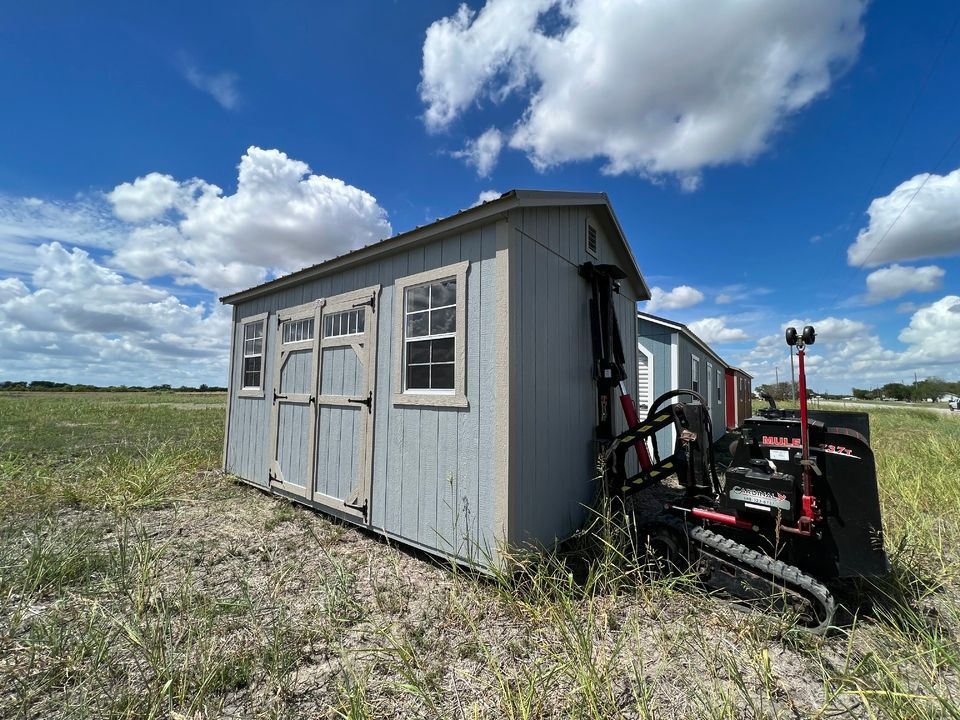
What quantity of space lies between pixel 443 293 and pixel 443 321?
0.96 feet

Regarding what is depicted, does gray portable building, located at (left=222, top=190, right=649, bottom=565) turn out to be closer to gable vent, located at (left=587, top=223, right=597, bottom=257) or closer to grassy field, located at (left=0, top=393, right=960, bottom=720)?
gable vent, located at (left=587, top=223, right=597, bottom=257)

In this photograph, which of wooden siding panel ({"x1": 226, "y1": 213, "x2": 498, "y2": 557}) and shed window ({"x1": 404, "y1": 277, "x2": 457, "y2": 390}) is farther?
shed window ({"x1": 404, "y1": 277, "x2": 457, "y2": 390})

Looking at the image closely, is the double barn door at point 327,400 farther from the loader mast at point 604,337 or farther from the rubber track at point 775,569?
the rubber track at point 775,569

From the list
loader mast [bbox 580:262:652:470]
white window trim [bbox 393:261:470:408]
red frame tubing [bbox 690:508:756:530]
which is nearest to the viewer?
red frame tubing [bbox 690:508:756:530]

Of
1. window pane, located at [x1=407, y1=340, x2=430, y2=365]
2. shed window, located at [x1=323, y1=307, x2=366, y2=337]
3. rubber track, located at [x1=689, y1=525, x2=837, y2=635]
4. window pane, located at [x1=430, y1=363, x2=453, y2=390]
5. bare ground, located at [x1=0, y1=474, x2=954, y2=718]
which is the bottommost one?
bare ground, located at [x1=0, y1=474, x2=954, y2=718]

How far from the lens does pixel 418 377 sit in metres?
4.35

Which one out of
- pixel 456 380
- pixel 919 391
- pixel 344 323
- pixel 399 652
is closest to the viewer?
pixel 399 652

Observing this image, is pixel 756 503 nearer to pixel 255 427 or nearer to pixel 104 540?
pixel 104 540

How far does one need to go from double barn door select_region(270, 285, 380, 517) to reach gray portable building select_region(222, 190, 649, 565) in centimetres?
2

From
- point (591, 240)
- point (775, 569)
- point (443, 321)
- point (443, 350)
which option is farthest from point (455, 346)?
point (775, 569)

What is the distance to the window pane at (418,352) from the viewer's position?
14.1 feet

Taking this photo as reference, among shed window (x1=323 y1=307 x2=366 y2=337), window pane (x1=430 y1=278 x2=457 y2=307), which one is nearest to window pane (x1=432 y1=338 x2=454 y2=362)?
window pane (x1=430 y1=278 x2=457 y2=307)

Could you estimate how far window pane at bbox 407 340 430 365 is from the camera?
429 cm

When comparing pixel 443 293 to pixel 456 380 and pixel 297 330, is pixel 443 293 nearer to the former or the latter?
pixel 456 380
